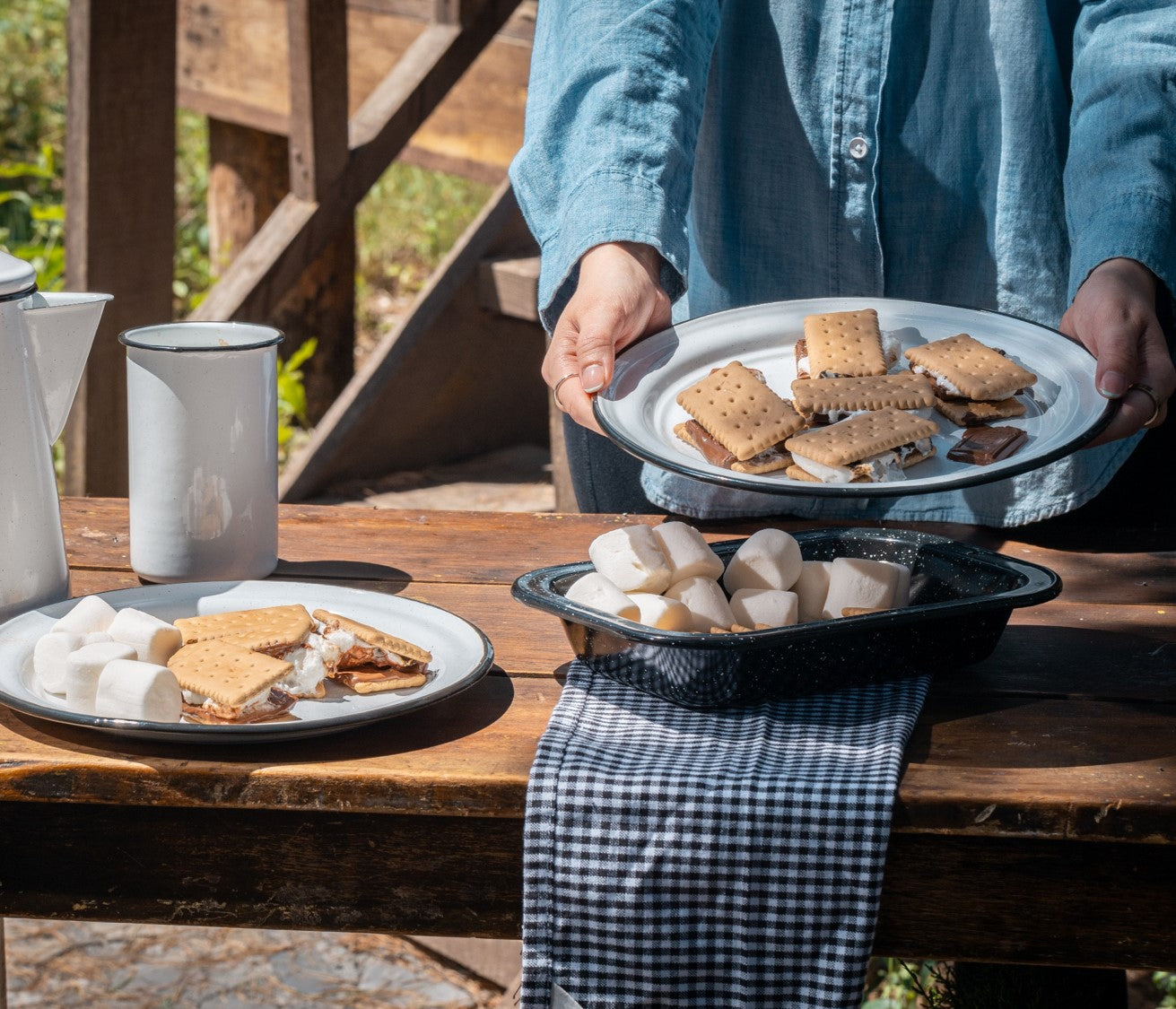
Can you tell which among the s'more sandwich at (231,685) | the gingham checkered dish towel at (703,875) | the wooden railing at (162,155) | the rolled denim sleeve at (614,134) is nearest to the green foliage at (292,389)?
the wooden railing at (162,155)

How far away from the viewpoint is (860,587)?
108cm

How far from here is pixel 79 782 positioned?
97cm

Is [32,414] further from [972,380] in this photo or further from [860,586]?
[972,380]

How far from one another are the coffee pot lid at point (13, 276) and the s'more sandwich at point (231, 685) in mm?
343

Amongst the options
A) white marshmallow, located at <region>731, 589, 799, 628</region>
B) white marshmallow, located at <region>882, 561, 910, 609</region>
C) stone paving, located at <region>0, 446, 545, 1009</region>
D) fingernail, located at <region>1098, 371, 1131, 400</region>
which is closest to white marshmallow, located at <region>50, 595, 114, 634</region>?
white marshmallow, located at <region>731, 589, 799, 628</region>

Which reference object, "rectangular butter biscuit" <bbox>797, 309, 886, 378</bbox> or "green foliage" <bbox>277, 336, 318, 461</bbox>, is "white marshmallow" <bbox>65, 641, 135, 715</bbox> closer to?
"rectangular butter biscuit" <bbox>797, 309, 886, 378</bbox>

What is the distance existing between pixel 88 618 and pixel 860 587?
588 mm

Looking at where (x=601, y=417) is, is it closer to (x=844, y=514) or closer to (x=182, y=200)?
(x=844, y=514)

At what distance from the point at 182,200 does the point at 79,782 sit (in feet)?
17.8

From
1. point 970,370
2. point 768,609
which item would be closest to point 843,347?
point 970,370

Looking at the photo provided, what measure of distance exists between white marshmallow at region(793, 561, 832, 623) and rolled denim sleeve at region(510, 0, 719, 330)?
1.47ft

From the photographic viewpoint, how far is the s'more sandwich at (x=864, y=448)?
1146 millimetres

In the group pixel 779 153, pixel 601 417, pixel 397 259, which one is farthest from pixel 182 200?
pixel 601 417

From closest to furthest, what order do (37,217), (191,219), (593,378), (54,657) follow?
(54,657) → (593,378) → (37,217) → (191,219)
